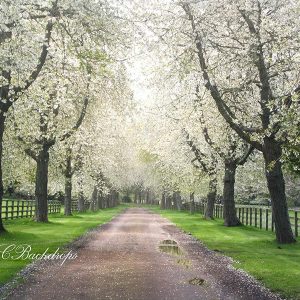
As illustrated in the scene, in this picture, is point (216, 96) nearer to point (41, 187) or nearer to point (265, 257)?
point (265, 257)

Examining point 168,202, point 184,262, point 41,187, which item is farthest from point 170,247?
point 168,202

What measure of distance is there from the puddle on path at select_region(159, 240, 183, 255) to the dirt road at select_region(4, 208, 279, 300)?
0.48 feet

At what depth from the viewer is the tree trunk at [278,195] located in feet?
68.6

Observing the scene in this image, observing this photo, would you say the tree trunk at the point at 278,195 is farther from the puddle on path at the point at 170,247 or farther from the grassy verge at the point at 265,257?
the puddle on path at the point at 170,247

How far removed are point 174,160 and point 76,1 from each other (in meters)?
28.1

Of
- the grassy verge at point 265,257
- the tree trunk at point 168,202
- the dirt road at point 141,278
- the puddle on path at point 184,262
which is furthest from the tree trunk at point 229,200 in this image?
the tree trunk at point 168,202

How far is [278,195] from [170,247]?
17.8ft

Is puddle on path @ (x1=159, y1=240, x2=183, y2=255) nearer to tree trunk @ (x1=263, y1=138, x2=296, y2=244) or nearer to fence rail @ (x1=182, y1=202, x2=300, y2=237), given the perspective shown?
tree trunk @ (x1=263, y1=138, x2=296, y2=244)

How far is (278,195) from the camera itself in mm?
21234

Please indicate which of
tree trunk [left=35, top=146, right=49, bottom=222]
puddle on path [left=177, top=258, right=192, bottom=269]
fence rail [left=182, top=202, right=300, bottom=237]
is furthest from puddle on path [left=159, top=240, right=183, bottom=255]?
tree trunk [left=35, top=146, right=49, bottom=222]

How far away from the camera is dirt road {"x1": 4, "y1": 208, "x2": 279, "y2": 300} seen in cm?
1053

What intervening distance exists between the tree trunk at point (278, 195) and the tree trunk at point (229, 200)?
11303mm

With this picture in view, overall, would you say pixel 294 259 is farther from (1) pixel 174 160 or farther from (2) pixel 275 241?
(1) pixel 174 160

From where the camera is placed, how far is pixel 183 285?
37.6 ft
